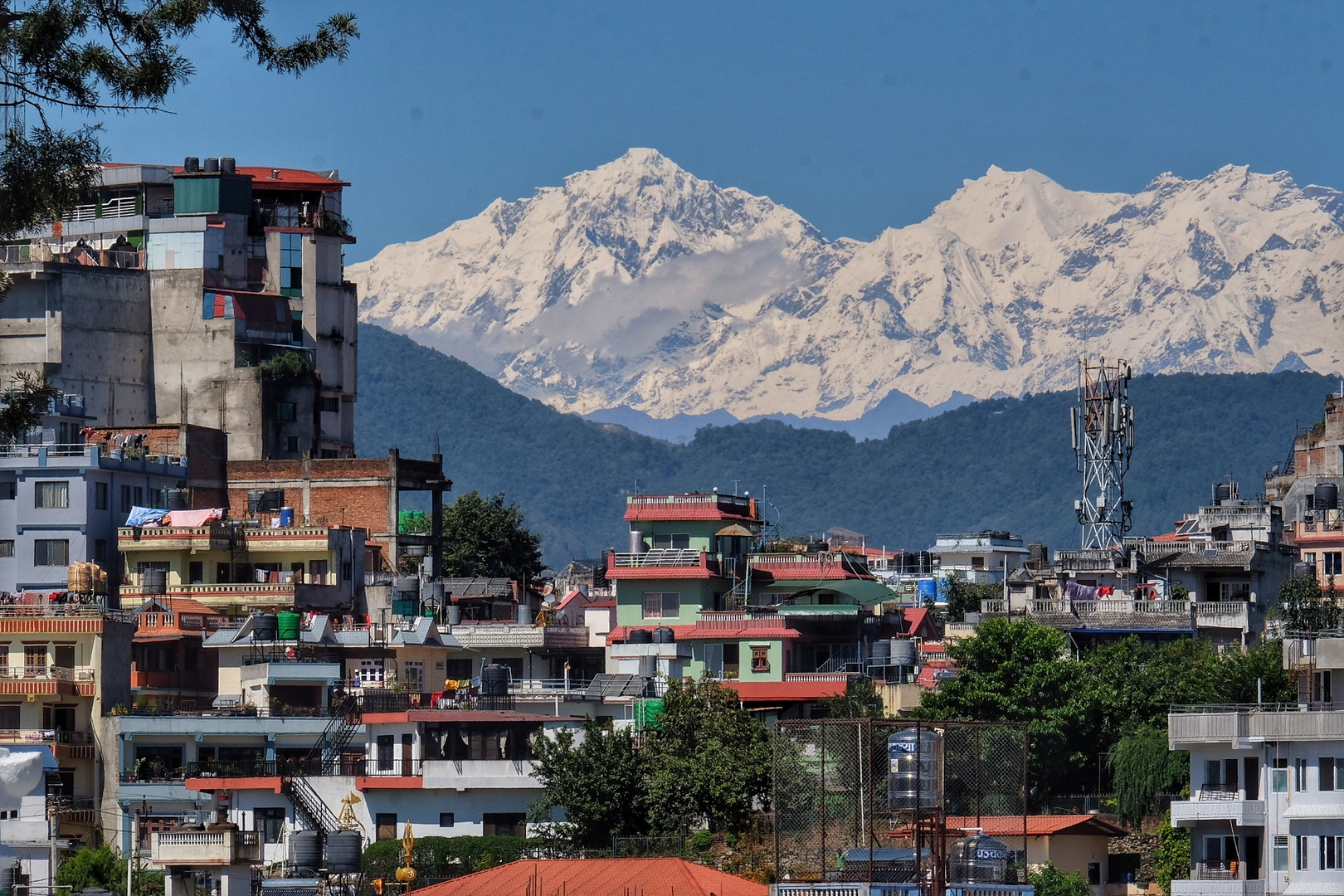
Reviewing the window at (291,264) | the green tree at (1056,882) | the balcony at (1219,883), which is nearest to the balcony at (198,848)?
the green tree at (1056,882)

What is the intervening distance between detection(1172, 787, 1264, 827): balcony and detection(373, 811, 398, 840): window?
23353 millimetres

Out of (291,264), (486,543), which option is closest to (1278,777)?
(291,264)

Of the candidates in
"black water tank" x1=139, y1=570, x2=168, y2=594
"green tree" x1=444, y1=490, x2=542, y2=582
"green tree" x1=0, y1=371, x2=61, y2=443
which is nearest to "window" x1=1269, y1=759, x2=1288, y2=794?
"green tree" x1=0, y1=371, x2=61, y2=443

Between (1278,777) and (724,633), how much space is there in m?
32.9

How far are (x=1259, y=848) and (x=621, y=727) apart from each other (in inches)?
922

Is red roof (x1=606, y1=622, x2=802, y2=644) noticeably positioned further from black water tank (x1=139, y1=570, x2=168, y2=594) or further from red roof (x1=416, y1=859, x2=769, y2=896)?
red roof (x1=416, y1=859, x2=769, y2=896)

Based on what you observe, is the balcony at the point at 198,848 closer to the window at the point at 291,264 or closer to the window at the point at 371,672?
the window at the point at 371,672

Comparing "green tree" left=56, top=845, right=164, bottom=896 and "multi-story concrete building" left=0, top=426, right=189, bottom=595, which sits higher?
"multi-story concrete building" left=0, top=426, right=189, bottom=595

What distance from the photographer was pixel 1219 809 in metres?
75.9

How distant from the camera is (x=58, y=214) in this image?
125 ft

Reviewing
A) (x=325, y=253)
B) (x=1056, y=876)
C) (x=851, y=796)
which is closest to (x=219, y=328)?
(x=325, y=253)

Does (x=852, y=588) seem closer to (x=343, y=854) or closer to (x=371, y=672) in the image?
(x=371, y=672)

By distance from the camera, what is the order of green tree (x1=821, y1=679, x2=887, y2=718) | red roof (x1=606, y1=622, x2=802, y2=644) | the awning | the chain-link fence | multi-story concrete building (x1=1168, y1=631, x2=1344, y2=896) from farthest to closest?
the awning < red roof (x1=606, y1=622, x2=802, y2=644) < green tree (x1=821, y1=679, x2=887, y2=718) < multi-story concrete building (x1=1168, y1=631, x2=1344, y2=896) < the chain-link fence

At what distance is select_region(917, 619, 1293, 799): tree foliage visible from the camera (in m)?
89.5
